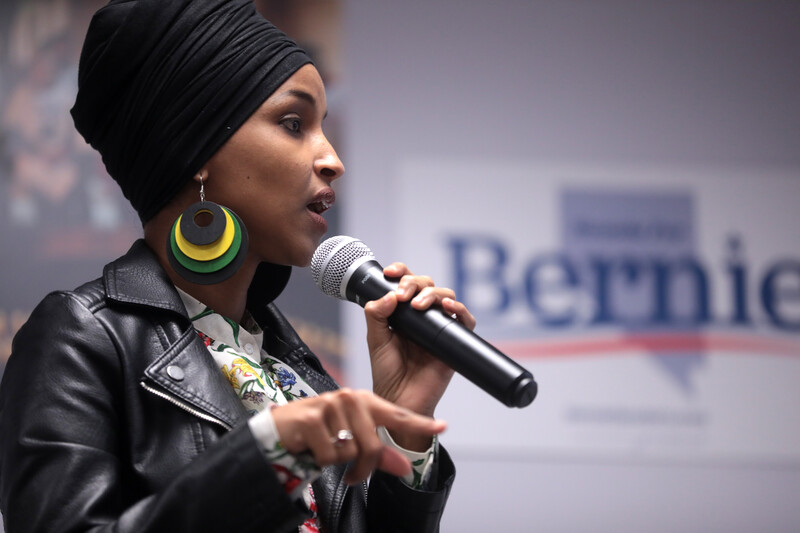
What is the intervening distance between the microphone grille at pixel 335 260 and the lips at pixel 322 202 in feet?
0.21

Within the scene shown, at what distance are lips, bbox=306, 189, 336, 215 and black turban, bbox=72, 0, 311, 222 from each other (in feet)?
0.55

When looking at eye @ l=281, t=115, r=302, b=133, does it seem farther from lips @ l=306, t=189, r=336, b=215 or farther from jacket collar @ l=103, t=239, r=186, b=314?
jacket collar @ l=103, t=239, r=186, b=314

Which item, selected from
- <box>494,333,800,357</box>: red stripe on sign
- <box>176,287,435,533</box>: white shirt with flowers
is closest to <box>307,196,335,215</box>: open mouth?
<box>176,287,435,533</box>: white shirt with flowers

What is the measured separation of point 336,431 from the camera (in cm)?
97

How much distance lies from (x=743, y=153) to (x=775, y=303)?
64cm

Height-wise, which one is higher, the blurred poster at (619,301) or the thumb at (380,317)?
the thumb at (380,317)

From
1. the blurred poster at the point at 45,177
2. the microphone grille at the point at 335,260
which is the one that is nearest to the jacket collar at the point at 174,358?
the microphone grille at the point at 335,260

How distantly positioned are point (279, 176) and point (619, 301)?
238 cm

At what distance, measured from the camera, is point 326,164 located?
1399 mm

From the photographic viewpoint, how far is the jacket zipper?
3.81 ft

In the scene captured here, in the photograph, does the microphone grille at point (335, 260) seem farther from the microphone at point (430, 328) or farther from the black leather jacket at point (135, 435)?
the black leather jacket at point (135, 435)

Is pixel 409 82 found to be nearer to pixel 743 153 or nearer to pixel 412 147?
pixel 412 147

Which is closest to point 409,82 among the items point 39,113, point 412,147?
point 412,147

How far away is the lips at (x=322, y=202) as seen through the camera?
141 centimetres
